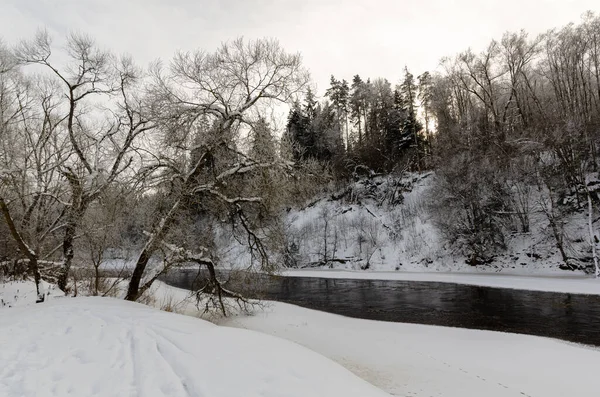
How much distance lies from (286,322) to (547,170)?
24.7 meters

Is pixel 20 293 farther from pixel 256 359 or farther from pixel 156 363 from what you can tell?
pixel 256 359

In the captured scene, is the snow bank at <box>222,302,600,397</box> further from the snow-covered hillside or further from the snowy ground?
the snow-covered hillside


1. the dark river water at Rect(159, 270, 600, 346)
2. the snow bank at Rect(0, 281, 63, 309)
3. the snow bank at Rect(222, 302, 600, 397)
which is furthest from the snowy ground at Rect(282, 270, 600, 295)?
the snow bank at Rect(0, 281, 63, 309)

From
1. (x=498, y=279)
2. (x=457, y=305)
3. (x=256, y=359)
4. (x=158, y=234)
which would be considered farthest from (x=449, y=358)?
(x=498, y=279)

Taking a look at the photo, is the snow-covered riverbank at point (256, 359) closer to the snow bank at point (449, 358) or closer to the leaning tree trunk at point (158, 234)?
the snow bank at point (449, 358)

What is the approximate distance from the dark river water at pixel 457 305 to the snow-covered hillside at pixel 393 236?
281 inches

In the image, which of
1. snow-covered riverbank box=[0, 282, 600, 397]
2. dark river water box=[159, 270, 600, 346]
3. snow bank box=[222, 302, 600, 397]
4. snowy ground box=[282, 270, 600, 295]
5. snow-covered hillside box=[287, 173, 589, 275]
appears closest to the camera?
snow-covered riverbank box=[0, 282, 600, 397]

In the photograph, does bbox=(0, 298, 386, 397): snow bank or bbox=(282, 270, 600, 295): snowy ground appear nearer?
bbox=(0, 298, 386, 397): snow bank

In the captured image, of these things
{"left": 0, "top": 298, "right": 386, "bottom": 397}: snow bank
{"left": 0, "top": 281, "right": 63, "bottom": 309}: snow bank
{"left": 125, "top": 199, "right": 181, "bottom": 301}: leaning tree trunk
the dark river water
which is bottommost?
the dark river water

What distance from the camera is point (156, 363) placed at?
5000 mm

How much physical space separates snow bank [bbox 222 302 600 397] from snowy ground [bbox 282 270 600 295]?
11.6m

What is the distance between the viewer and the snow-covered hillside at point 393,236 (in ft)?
86.8

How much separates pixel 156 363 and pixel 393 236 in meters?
34.3

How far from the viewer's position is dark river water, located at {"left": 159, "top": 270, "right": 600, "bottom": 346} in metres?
13.1
